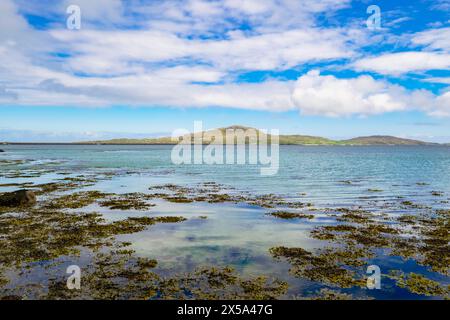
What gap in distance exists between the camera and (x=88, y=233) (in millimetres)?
25156

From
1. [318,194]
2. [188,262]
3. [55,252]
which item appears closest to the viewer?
[188,262]

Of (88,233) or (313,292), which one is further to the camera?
(88,233)

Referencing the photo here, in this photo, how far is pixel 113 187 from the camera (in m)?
53.0

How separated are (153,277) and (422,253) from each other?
55.8 ft

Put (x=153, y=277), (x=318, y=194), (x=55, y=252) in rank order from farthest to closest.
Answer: (x=318, y=194) → (x=55, y=252) → (x=153, y=277)

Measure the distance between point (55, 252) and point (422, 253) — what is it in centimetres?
2357

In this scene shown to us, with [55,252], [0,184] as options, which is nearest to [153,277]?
[55,252]

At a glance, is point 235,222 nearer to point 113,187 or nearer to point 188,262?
point 188,262

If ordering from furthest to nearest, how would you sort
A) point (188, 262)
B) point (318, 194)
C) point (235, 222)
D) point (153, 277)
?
point (318, 194) < point (235, 222) < point (188, 262) < point (153, 277)
